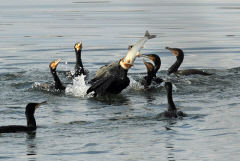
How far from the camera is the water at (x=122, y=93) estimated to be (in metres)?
11.2

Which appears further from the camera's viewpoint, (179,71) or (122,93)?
(179,71)

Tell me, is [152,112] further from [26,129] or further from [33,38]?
[33,38]

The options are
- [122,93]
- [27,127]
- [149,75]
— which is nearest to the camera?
[27,127]

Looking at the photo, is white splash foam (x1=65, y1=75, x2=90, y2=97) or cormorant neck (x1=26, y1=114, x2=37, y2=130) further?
white splash foam (x1=65, y1=75, x2=90, y2=97)

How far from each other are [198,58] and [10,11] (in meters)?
14.1

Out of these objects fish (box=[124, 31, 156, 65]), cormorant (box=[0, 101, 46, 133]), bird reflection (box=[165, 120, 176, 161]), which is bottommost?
bird reflection (box=[165, 120, 176, 161])

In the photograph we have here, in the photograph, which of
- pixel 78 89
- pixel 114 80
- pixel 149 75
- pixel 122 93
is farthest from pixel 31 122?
pixel 149 75

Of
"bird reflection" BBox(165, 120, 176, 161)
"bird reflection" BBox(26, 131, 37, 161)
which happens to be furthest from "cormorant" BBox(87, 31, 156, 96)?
"bird reflection" BBox(26, 131, 37, 161)

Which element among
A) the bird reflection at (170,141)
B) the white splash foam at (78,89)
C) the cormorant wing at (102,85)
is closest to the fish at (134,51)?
the cormorant wing at (102,85)

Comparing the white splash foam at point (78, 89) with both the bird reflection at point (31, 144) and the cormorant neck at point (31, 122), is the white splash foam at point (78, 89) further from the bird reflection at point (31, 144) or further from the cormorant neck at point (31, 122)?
the bird reflection at point (31, 144)

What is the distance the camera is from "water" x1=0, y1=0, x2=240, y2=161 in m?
11.2

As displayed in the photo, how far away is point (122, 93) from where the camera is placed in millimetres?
16109

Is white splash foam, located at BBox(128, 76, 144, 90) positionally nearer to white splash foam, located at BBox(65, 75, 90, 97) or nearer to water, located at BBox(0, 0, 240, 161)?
water, located at BBox(0, 0, 240, 161)

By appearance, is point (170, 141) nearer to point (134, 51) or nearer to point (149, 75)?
point (134, 51)
